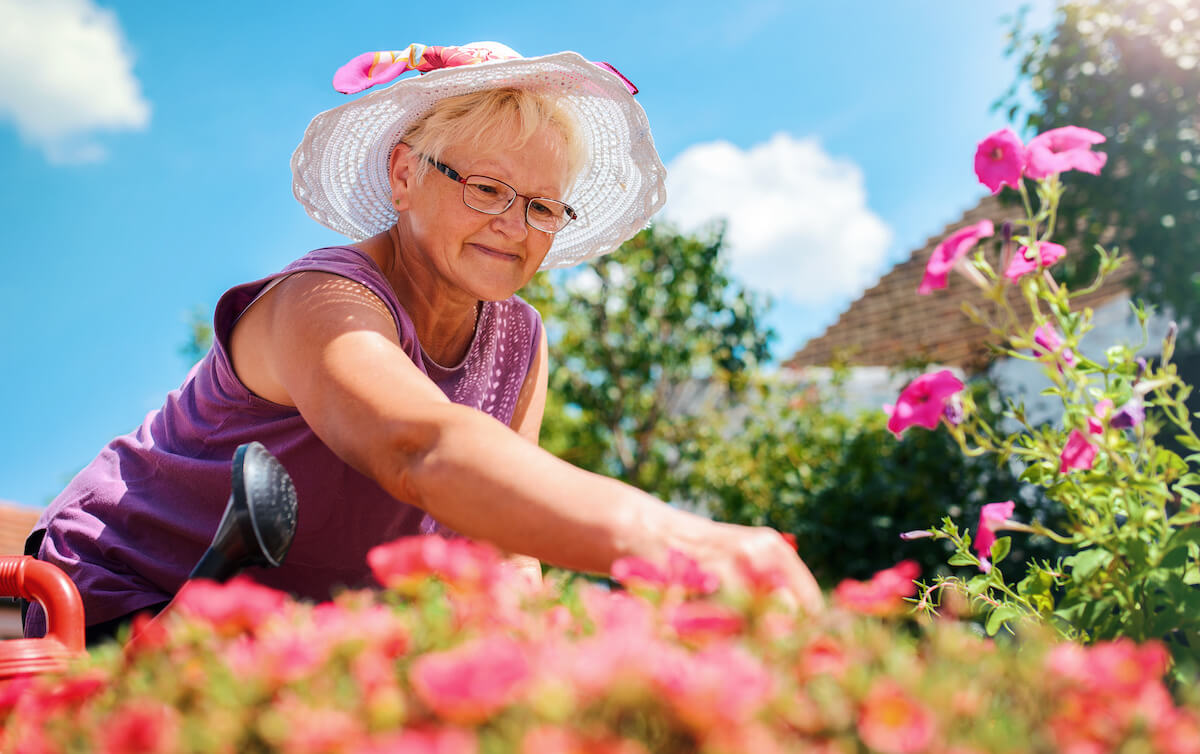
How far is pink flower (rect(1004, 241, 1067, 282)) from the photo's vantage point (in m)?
1.54

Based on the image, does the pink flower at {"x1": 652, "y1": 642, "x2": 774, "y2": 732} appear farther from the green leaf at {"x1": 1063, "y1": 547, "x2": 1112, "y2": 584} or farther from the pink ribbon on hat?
the pink ribbon on hat

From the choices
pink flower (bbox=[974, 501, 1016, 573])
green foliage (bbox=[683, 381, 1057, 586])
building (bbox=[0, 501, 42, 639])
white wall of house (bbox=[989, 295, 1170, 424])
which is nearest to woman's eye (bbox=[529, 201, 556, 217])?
pink flower (bbox=[974, 501, 1016, 573])

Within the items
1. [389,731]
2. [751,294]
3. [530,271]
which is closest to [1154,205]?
[751,294]

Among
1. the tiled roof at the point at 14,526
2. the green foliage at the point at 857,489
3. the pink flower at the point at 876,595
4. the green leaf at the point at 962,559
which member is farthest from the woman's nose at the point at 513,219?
the tiled roof at the point at 14,526

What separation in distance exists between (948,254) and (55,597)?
1.53 meters

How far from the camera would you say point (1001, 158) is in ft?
5.49

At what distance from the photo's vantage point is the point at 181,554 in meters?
2.07

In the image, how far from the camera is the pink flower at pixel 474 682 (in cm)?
62

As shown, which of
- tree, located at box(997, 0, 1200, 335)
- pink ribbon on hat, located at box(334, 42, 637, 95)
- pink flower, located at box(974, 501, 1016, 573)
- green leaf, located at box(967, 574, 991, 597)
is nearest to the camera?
green leaf, located at box(967, 574, 991, 597)

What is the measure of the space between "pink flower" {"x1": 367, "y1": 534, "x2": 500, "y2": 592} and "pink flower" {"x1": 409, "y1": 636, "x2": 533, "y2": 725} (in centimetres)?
20

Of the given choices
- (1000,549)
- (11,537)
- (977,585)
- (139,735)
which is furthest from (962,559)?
(11,537)

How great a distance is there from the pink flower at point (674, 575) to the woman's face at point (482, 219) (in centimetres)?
144

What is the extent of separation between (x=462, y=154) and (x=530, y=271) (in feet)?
1.18

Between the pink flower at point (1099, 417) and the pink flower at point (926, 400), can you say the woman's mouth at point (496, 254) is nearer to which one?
the pink flower at point (926, 400)
